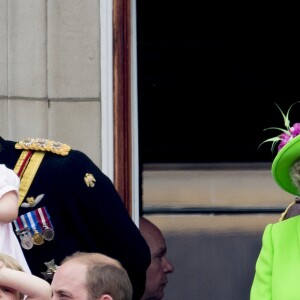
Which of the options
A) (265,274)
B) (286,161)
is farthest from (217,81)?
(265,274)

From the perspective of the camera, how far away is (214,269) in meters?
8.35

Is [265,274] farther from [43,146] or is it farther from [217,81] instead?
[217,81]

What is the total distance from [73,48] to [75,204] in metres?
2.07

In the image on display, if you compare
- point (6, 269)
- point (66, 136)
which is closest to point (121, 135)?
point (66, 136)

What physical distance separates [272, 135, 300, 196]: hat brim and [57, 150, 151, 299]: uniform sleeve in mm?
640

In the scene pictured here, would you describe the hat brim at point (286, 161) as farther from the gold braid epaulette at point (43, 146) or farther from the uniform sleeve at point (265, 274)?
the gold braid epaulette at point (43, 146)

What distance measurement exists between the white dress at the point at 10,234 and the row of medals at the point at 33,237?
0.22ft

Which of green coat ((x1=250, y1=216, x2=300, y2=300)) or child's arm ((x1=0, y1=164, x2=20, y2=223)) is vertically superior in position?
child's arm ((x1=0, y1=164, x2=20, y2=223))

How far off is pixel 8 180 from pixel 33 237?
258 millimetres

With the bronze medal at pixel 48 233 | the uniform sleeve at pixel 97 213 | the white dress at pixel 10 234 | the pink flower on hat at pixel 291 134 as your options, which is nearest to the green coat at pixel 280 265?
the pink flower on hat at pixel 291 134

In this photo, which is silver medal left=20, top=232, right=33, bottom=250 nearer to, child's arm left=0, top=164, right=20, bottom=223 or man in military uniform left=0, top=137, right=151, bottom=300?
man in military uniform left=0, top=137, right=151, bottom=300

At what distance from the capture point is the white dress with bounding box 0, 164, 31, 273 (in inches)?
187

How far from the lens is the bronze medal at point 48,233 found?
193 inches

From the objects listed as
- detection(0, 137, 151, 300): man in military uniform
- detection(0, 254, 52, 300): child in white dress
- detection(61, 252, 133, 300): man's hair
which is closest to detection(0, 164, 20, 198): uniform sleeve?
detection(0, 137, 151, 300): man in military uniform
